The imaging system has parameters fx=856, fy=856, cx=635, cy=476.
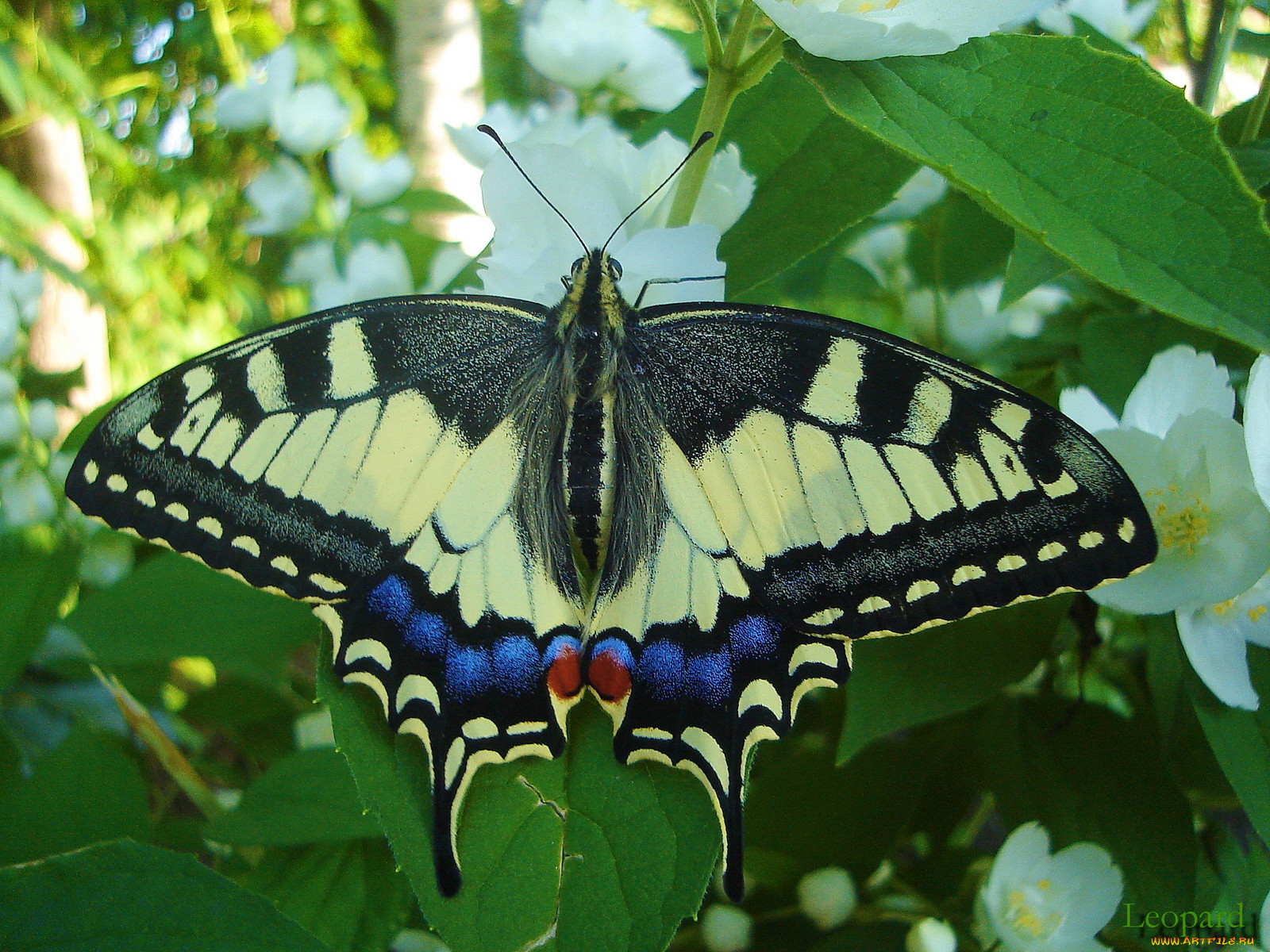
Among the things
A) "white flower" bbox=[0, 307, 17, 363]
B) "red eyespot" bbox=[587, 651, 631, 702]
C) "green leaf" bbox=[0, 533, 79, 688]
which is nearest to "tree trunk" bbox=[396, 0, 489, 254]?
"white flower" bbox=[0, 307, 17, 363]

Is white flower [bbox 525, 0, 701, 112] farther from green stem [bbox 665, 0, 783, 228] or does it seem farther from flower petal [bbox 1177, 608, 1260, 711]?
flower petal [bbox 1177, 608, 1260, 711]

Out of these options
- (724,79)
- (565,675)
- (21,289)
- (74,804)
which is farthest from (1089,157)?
(21,289)

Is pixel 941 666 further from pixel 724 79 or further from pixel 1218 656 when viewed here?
pixel 724 79

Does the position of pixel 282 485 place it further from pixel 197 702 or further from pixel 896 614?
pixel 197 702

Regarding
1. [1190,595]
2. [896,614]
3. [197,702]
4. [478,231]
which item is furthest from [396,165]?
[1190,595]

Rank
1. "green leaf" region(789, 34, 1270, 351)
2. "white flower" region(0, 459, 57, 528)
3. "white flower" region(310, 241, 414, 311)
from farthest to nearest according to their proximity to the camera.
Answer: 1. "white flower" region(0, 459, 57, 528)
2. "white flower" region(310, 241, 414, 311)
3. "green leaf" region(789, 34, 1270, 351)

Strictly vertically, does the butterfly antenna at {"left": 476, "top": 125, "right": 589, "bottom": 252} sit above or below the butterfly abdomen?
above
